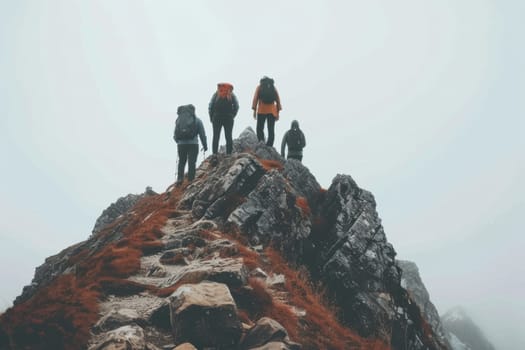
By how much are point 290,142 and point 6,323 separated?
2168cm

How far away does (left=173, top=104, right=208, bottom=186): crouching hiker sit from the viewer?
20.8 meters

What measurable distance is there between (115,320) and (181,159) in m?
14.7

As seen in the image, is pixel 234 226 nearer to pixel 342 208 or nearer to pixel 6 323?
pixel 342 208

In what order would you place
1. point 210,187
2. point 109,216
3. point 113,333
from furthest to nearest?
point 109,216, point 210,187, point 113,333

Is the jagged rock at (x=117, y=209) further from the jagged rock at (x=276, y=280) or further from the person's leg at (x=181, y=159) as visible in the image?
the jagged rock at (x=276, y=280)

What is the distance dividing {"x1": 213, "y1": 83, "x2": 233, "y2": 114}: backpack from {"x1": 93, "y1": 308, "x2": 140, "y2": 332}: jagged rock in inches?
563

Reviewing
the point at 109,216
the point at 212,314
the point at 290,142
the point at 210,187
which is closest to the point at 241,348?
the point at 212,314

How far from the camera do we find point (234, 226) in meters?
15.0

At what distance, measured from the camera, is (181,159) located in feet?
72.3

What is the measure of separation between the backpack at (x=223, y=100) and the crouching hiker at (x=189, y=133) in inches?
A: 51.5

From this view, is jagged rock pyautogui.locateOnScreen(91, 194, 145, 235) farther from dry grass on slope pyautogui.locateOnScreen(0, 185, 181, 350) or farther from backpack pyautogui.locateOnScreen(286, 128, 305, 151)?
dry grass on slope pyautogui.locateOnScreen(0, 185, 181, 350)

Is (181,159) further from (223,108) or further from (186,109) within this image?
(223,108)

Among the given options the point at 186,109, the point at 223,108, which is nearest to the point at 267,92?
the point at 223,108

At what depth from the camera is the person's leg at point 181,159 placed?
21.4 m
